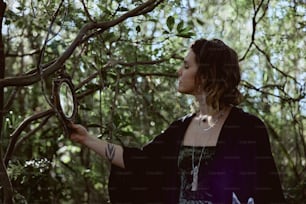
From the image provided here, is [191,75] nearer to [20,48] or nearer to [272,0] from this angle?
[272,0]

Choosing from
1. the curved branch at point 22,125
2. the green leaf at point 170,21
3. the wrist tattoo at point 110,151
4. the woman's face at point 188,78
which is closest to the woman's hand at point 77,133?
the wrist tattoo at point 110,151

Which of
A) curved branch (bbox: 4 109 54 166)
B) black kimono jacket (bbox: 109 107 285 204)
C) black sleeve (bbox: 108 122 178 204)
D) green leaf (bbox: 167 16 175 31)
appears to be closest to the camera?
black kimono jacket (bbox: 109 107 285 204)

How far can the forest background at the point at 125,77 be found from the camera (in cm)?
296

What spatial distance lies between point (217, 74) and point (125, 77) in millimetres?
1076

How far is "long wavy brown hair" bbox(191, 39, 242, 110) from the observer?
7.35 ft

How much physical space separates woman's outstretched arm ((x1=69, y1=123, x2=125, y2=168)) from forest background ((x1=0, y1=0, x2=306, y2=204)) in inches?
15.2

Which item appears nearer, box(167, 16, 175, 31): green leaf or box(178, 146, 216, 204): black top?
box(178, 146, 216, 204): black top

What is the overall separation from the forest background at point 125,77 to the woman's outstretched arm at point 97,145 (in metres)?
0.39

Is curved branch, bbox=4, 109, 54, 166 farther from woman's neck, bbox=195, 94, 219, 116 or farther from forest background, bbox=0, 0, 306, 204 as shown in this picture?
woman's neck, bbox=195, 94, 219, 116

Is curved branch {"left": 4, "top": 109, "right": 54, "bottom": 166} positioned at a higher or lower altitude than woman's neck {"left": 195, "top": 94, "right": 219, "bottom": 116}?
lower

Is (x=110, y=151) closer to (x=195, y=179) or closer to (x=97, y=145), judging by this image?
(x=97, y=145)

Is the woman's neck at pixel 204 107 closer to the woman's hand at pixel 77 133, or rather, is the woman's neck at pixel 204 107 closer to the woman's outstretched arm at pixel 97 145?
the woman's outstretched arm at pixel 97 145

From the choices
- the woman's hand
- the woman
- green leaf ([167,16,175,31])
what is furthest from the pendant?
green leaf ([167,16,175,31])

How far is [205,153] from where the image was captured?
2.22 m
